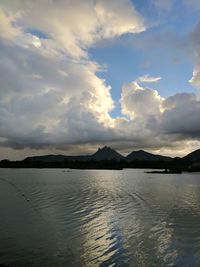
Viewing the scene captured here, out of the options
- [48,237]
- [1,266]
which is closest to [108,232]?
[48,237]

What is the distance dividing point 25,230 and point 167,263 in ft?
49.0

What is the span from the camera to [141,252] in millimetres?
25391

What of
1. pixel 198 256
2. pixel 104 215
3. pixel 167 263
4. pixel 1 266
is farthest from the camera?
pixel 104 215

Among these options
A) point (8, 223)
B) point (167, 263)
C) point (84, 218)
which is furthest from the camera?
point (84, 218)

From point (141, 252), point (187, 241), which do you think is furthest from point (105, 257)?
point (187, 241)

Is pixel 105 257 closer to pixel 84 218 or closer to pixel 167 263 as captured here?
pixel 167 263

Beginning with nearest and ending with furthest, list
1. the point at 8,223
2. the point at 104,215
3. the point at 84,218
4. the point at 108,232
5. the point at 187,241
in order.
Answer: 1. the point at 187,241
2. the point at 108,232
3. the point at 8,223
4. the point at 84,218
5. the point at 104,215

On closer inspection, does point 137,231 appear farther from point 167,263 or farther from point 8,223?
point 8,223

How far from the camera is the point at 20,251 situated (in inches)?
985

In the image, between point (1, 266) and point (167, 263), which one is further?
point (167, 263)

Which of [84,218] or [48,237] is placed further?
[84,218]

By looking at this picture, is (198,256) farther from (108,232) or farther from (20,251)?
(20,251)

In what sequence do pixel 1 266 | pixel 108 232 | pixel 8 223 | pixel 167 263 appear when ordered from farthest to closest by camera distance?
pixel 8 223 → pixel 108 232 → pixel 167 263 → pixel 1 266

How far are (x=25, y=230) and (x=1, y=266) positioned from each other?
13.1 meters
